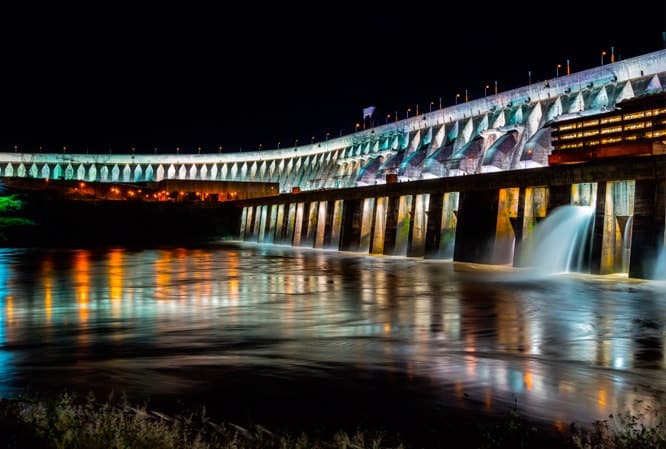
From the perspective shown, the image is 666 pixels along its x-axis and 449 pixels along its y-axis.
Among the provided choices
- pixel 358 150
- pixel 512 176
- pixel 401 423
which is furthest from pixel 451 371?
pixel 358 150

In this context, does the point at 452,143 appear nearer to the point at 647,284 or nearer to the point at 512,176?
the point at 512,176

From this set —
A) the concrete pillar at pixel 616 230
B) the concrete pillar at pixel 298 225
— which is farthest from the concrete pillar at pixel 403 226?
the concrete pillar at pixel 298 225

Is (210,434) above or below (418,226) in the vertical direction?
below

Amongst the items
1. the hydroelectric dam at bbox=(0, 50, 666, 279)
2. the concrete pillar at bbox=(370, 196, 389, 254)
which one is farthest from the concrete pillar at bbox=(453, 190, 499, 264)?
the concrete pillar at bbox=(370, 196, 389, 254)

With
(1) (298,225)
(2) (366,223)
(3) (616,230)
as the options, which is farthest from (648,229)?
(1) (298,225)

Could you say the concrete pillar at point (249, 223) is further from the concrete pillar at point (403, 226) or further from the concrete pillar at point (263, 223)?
the concrete pillar at point (403, 226)

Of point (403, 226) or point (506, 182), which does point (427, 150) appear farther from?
point (506, 182)
